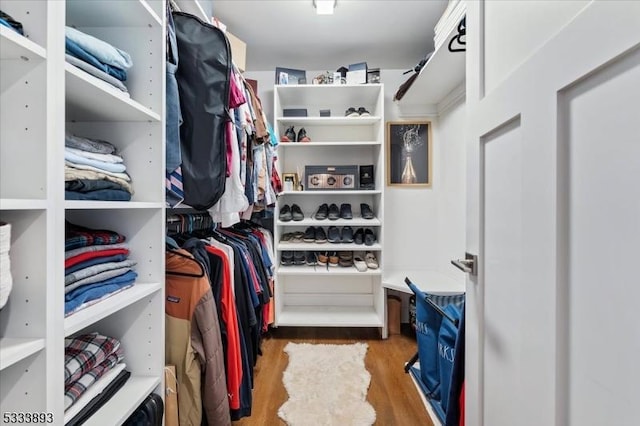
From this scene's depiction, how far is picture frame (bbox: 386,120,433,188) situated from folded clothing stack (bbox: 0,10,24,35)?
2.46 meters

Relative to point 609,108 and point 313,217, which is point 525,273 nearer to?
point 609,108

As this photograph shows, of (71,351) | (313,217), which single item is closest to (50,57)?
(71,351)

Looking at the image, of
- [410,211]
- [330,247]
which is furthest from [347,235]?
[410,211]

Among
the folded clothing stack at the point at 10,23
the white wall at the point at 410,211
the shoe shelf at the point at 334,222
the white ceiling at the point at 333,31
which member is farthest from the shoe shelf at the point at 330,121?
the folded clothing stack at the point at 10,23

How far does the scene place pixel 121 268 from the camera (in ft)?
2.80

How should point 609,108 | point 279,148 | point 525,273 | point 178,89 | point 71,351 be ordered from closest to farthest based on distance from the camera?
point 609,108, point 525,273, point 71,351, point 178,89, point 279,148

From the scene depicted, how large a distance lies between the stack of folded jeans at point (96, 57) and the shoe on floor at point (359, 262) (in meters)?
1.99

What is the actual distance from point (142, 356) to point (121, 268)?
304 millimetres

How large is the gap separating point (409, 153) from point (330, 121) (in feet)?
→ 2.63

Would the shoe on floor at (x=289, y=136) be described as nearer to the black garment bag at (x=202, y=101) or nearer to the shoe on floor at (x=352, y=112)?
the shoe on floor at (x=352, y=112)

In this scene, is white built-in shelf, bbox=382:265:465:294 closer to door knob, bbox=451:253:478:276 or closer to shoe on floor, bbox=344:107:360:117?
door knob, bbox=451:253:478:276

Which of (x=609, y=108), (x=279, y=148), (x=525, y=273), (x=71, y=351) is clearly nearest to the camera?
(x=609, y=108)

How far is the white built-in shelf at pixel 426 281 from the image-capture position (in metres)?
2.21

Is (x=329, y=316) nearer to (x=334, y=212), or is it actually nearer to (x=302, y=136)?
(x=334, y=212)
